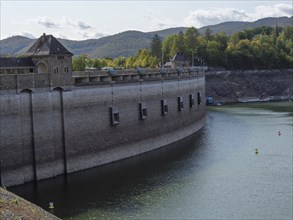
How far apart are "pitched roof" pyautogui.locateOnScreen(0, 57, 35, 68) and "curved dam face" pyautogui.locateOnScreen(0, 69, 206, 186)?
11.3 ft

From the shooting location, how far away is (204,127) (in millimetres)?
76812

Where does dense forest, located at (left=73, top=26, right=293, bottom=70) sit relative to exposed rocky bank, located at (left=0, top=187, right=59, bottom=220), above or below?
above

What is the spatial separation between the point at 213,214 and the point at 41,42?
75.0ft

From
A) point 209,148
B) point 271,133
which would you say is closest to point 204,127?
point 271,133

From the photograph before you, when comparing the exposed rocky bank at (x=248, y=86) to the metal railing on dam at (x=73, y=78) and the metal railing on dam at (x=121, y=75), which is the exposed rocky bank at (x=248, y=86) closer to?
the metal railing on dam at (x=121, y=75)

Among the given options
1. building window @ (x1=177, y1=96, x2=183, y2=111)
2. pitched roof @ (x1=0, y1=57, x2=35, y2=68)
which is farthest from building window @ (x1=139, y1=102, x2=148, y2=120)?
pitched roof @ (x1=0, y1=57, x2=35, y2=68)

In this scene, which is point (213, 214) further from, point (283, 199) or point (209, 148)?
point (209, 148)

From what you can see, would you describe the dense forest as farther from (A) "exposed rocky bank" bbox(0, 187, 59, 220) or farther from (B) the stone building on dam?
(A) "exposed rocky bank" bbox(0, 187, 59, 220)

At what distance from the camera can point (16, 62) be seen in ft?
143

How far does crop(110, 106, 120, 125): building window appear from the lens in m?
49.5

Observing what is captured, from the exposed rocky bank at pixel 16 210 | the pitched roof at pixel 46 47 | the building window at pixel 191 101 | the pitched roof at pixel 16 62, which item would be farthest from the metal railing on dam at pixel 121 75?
the exposed rocky bank at pixel 16 210

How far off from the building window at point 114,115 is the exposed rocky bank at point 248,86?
74.4 metres

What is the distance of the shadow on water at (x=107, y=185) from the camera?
35500mm

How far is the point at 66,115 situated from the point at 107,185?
786 centimetres
